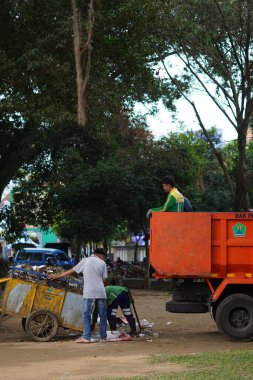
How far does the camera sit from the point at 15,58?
18.8 meters

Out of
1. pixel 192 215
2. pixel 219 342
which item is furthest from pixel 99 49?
pixel 219 342

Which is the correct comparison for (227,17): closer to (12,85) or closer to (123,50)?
(123,50)

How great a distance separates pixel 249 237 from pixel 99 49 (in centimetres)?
847

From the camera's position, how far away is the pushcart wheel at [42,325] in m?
12.6

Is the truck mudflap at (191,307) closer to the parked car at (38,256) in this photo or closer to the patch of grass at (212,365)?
the patch of grass at (212,365)

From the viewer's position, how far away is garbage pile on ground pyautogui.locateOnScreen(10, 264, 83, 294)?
41.9ft

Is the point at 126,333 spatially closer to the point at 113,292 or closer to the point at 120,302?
the point at 120,302

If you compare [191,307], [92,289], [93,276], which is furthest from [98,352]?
[191,307]

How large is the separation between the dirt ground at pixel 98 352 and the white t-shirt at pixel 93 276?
85 cm

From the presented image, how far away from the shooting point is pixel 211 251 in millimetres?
12484

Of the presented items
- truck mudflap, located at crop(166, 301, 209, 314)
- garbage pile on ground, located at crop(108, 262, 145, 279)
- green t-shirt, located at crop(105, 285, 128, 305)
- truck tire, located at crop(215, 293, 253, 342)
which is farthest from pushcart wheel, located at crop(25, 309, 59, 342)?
garbage pile on ground, located at crop(108, 262, 145, 279)

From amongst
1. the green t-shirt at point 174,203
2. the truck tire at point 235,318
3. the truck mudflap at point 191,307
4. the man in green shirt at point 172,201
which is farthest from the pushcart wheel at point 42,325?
the truck tire at point 235,318

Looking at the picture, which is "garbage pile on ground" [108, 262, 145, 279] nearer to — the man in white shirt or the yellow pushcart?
the yellow pushcart

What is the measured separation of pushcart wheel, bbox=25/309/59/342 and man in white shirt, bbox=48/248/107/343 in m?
0.53
